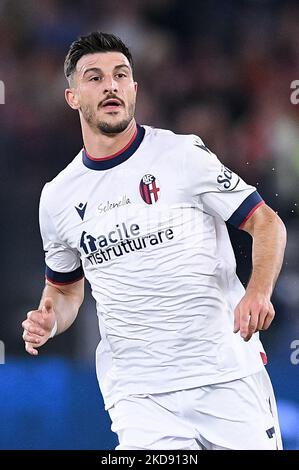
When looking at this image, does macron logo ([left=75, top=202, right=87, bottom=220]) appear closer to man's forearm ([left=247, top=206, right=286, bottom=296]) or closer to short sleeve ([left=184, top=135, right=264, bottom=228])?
short sleeve ([left=184, top=135, right=264, bottom=228])

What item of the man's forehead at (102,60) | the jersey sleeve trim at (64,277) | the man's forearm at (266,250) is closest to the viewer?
the man's forearm at (266,250)

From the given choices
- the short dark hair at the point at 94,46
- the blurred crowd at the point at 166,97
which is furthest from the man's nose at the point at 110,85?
the blurred crowd at the point at 166,97

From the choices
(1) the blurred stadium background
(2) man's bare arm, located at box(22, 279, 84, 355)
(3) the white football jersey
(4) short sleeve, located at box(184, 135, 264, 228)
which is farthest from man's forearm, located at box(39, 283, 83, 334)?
(1) the blurred stadium background

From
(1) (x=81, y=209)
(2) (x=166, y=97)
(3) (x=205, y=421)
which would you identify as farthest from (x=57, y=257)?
(2) (x=166, y=97)

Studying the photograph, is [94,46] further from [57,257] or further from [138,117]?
[138,117]

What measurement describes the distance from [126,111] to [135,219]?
360 mm

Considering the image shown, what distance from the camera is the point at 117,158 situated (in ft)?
8.61

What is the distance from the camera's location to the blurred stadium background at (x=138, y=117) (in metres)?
3.52

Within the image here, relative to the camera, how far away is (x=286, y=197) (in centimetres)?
364

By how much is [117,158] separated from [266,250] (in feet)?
1.93

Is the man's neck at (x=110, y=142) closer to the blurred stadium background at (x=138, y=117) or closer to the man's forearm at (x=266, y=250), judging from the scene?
the man's forearm at (x=266, y=250)

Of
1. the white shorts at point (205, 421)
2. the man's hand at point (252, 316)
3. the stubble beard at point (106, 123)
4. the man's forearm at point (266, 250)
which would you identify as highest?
the stubble beard at point (106, 123)

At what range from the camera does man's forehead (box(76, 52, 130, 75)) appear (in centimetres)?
267

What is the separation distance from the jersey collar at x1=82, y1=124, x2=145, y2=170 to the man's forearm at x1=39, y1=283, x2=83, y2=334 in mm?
469
